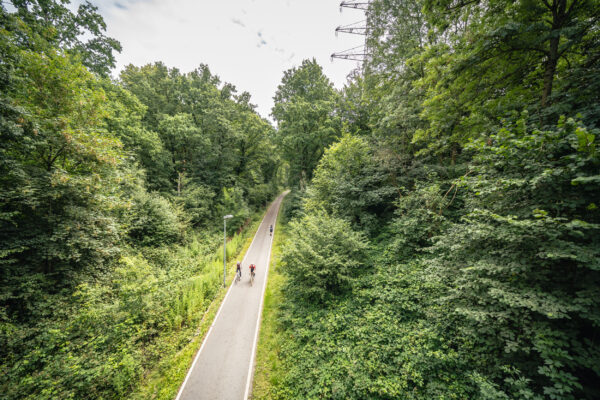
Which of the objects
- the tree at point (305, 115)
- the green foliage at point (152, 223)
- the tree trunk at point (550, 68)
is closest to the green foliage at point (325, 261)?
the tree trunk at point (550, 68)

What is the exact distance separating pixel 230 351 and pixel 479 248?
1029 centimetres

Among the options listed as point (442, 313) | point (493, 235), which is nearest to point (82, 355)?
point (442, 313)

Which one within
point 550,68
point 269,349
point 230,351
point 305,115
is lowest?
point 230,351

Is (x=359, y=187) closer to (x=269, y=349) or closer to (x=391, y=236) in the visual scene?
(x=391, y=236)

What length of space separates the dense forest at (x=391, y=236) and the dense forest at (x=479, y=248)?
52 mm

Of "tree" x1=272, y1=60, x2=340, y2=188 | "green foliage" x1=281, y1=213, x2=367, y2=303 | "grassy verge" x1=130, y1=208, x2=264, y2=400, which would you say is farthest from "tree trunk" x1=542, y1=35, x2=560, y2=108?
"tree" x1=272, y1=60, x2=340, y2=188

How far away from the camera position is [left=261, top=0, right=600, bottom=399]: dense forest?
132 inches

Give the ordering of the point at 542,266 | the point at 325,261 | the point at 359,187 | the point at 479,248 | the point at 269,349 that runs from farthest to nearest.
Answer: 1. the point at 359,187
2. the point at 325,261
3. the point at 269,349
4. the point at 479,248
5. the point at 542,266

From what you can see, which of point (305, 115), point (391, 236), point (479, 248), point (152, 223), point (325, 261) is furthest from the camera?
point (305, 115)

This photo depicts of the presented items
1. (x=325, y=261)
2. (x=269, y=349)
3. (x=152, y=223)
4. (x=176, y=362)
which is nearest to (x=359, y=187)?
(x=325, y=261)

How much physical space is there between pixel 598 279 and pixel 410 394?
14.7ft

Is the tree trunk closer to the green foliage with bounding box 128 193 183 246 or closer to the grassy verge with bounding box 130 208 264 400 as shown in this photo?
the grassy verge with bounding box 130 208 264 400

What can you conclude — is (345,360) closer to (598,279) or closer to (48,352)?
(598,279)

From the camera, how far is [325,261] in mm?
8695
